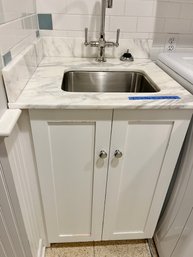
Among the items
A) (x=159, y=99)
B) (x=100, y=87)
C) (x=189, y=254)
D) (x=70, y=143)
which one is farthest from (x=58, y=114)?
(x=189, y=254)

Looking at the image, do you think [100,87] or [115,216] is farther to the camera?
[100,87]

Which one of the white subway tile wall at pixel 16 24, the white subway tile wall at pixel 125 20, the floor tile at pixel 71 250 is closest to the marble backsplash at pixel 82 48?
the white subway tile wall at pixel 125 20

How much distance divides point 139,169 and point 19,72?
2.34 ft

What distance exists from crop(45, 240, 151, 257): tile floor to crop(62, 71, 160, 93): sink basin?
3.38ft

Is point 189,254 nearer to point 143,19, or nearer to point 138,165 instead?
point 138,165

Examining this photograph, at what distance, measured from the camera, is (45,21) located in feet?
4.01

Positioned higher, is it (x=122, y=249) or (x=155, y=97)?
(x=155, y=97)

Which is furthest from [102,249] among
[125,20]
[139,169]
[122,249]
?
[125,20]

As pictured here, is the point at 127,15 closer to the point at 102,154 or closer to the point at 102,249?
the point at 102,154

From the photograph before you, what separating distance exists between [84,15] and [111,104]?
780 mm

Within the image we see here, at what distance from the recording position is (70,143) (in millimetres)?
866

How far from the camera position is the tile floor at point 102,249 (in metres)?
1.25

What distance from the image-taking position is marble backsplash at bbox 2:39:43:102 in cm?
69

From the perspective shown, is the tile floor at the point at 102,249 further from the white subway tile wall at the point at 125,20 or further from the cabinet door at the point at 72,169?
the white subway tile wall at the point at 125,20
